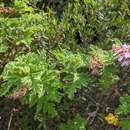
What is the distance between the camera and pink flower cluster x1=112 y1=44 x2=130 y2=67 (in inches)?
101

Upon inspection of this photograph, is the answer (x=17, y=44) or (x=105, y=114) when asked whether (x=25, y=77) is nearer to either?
(x=17, y=44)

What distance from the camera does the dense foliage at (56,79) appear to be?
2504mm

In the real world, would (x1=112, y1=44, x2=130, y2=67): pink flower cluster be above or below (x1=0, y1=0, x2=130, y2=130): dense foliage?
above

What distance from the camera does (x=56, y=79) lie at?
253cm

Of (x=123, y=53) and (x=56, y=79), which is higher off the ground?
(x=123, y=53)

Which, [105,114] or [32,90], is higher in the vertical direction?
[32,90]

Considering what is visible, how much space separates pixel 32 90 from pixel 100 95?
475mm

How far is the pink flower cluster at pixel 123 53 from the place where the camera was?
2566mm

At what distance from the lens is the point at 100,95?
9.04 feet

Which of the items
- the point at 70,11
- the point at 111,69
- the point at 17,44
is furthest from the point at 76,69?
the point at 70,11

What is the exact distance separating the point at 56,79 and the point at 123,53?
1.28 ft

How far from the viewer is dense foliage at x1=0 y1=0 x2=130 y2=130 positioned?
98.6 inches

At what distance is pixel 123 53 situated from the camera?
2600 mm

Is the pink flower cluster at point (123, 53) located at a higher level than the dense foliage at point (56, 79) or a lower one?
higher
